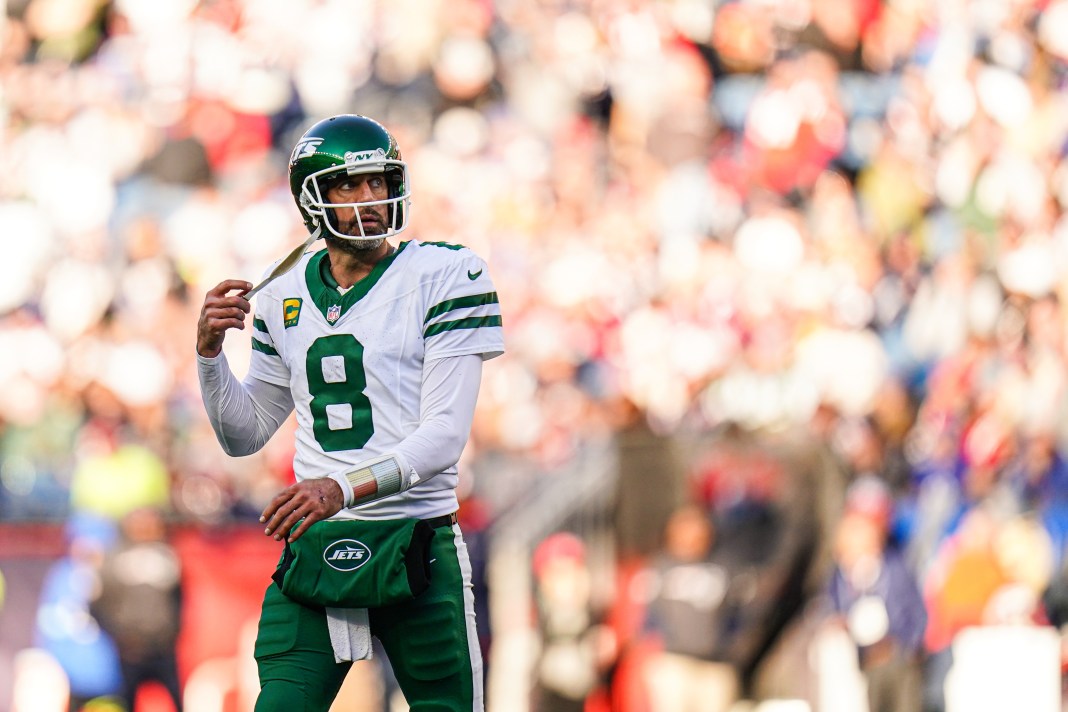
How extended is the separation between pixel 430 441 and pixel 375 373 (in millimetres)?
215

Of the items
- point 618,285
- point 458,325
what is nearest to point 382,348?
point 458,325

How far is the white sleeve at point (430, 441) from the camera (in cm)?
335

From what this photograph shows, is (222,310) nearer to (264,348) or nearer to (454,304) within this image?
(264,348)

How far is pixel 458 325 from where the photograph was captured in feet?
11.7

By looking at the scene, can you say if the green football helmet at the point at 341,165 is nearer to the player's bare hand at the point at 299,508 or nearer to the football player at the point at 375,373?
the football player at the point at 375,373

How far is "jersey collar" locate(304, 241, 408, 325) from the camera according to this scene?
3625 millimetres

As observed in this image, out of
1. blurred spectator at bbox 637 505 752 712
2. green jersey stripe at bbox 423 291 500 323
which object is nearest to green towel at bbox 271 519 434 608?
green jersey stripe at bbox 423 291 500 323

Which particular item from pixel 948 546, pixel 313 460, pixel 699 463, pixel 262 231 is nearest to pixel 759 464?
pixel 699 463

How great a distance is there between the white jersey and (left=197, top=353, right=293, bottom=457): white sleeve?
17 centimetres

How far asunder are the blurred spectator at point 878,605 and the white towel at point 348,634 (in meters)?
4.67

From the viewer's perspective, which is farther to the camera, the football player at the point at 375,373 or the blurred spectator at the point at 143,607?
the blurred spectator at the point at 143,607

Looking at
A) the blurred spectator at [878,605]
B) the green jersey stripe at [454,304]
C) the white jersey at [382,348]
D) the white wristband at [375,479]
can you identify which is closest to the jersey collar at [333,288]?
the white jersey at [382,348]

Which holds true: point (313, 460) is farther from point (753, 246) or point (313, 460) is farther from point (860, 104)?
point (860, 104)

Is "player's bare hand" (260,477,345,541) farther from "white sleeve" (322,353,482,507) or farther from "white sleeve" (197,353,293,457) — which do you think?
"white sleeve" (197,353,293,457)
